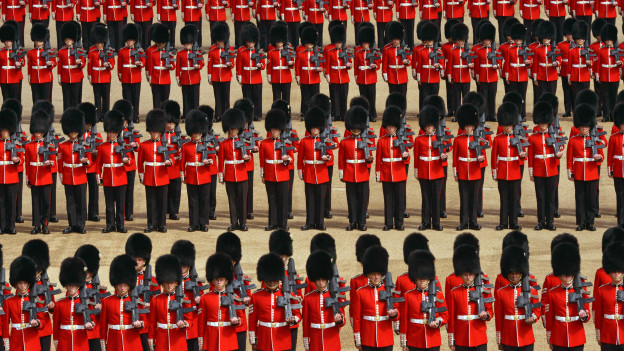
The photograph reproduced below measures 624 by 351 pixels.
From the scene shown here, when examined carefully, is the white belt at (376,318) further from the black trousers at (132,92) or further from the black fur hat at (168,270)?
the black trousers at (132,92)

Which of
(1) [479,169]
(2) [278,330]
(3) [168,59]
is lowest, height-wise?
(2) [278,330]

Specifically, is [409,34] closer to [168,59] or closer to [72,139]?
[168,59]

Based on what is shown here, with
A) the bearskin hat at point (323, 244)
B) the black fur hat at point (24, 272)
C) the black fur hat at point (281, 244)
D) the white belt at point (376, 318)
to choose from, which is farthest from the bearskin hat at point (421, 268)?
the black fur hat at point (24, 272)

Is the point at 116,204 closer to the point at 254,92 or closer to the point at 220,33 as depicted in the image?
the point at 254,92

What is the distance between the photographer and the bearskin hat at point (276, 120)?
1722 centimetres


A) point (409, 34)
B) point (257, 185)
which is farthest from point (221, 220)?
point (409, 34)

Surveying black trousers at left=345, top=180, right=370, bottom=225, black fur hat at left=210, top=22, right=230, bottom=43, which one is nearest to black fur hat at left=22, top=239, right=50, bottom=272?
black trousers at left=345, top=180, right=370, bottom=225

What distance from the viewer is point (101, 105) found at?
68.1 ft

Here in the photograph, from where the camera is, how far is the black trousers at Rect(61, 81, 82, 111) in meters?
20.7

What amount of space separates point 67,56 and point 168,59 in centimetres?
119

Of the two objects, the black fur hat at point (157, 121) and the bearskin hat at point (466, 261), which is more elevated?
the black fur hat at point (157, 121)

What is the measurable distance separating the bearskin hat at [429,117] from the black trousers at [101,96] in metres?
4.84

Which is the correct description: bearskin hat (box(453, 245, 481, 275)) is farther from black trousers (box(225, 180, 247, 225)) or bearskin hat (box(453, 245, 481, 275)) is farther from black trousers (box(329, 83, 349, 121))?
black trousers (box(329, 83, 349, 121))

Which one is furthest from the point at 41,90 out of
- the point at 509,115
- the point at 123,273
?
the point at 123,273
